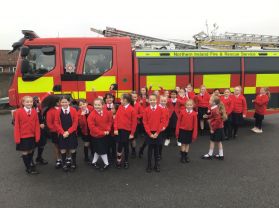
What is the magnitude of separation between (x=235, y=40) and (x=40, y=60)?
20.9 ft

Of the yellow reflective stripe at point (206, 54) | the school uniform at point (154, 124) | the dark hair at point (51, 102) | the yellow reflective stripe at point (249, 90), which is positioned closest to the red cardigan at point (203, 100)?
the yellow reflective stripe at point (206, 54)

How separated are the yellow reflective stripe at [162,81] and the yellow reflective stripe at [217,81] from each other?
900 millimetres

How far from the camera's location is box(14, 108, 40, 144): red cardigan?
473 cm

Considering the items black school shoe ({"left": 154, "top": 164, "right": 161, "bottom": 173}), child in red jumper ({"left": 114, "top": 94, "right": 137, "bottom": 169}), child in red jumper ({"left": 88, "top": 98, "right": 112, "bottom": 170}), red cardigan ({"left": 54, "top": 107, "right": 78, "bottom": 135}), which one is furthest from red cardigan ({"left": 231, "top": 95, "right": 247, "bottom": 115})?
red cardigan ({"left": 54, "top": 107, "right": 78, "bottom": 135})

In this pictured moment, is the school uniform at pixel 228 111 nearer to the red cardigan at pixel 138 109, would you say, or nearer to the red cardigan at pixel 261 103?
the red cardigan at pixel 261 103

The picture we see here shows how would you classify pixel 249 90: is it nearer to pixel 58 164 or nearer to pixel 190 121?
pixel 190 121

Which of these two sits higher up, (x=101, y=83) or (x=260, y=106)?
(x=101, y=83)

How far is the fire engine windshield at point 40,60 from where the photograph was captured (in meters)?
7.15

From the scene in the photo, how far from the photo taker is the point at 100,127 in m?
5.13

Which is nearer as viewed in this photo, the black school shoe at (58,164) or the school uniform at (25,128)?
the school uniform at (25,128)

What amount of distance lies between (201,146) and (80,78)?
11.0 feet

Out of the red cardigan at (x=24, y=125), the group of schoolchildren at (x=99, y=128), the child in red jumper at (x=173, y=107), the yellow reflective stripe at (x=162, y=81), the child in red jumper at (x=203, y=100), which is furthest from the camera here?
the yellow reflective stripe at (x=162, y=81)

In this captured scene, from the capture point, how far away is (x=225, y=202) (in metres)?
3.91

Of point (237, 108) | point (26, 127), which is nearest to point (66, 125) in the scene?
point (26, 127)
